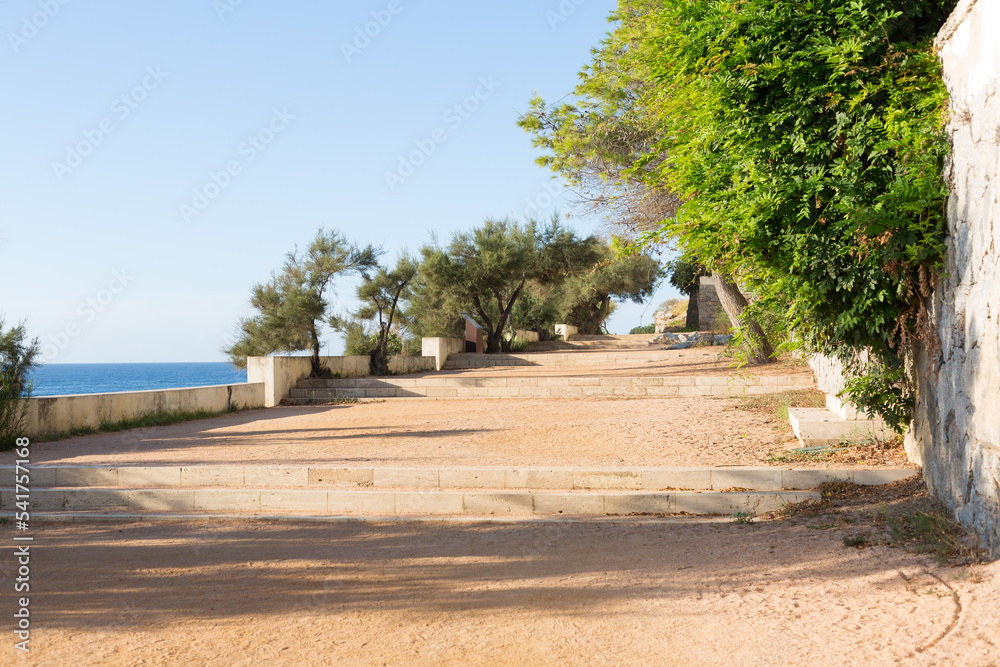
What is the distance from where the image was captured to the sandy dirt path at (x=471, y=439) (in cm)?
722

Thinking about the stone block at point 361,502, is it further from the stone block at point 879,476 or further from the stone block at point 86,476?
the stone block at point 879,476

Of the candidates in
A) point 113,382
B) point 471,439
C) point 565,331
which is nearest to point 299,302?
point 471,439

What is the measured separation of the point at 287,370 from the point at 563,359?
927 cm

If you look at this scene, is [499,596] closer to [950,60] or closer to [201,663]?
[201,663]

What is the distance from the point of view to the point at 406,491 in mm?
5957

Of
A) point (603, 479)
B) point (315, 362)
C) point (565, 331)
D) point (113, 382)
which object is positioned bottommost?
point (113, 382)

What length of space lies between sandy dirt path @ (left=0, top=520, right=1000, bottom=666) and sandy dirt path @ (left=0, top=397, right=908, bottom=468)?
207cm

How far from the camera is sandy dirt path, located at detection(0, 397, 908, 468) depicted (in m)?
7.22

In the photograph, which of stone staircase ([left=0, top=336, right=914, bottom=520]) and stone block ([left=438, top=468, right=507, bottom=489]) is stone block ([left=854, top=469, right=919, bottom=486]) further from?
stone block ([left=438, top=468, right=507, bottom=489])

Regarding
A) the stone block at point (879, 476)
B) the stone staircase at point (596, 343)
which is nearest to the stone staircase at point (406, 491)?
the stone block at point (879, 476)

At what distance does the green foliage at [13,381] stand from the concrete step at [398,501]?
3.18 meters

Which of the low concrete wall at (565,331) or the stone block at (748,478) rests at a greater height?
the low concrete wall at (565,331)

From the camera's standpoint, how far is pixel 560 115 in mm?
14188

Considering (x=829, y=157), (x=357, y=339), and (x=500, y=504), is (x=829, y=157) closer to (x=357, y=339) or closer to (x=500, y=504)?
(x=500, y=504)
